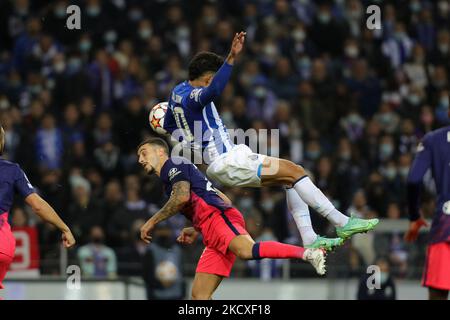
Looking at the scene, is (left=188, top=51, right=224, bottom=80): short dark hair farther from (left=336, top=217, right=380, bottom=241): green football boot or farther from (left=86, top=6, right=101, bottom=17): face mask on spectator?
(left=86, top=6, right=101, bottom=17): face mask on spectator

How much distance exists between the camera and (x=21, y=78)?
60.7 ft

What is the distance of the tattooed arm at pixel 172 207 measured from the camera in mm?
9617

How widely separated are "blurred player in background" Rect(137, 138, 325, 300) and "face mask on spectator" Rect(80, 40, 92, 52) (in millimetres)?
8926

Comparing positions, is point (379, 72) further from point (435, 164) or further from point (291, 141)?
point (435, 164)

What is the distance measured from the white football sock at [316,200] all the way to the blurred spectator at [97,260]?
4729mm

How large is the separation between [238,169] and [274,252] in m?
0.89

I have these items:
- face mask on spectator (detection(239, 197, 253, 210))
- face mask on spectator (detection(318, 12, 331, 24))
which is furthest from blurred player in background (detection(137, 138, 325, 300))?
face mask on spectator (detection(318, 12, 331, 24))

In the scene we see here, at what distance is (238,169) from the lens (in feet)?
32.8

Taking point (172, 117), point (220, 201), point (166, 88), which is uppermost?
point (166, 88)

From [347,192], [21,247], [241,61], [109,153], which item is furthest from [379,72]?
[21,247]

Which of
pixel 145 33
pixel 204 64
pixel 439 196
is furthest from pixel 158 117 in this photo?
pixel 145 33

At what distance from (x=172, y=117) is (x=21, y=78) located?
8514 mm

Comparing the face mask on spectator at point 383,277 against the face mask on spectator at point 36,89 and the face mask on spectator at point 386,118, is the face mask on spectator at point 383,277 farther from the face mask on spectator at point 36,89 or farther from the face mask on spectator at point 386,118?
the face mask on spectator at point 36,89

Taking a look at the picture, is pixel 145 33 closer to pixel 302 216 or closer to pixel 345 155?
pixel 345 155
